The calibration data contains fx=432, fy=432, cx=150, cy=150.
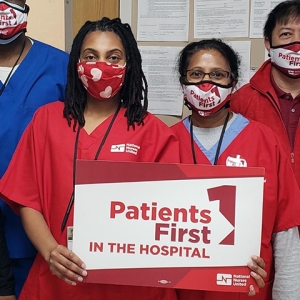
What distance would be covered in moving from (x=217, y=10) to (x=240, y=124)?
977 mm

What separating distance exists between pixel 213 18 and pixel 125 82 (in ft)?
3.21

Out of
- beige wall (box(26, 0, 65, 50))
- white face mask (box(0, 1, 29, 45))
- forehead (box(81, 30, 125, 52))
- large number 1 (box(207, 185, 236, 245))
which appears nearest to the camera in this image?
large number 1 (box(207, 185, 236, 245))

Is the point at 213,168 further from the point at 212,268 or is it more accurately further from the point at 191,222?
the point at 212,268

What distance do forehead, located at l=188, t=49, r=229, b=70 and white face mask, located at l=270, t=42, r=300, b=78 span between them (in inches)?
9.0

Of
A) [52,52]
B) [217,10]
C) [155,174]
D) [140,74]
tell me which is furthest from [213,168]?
[217,10]

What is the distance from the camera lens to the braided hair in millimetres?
1320

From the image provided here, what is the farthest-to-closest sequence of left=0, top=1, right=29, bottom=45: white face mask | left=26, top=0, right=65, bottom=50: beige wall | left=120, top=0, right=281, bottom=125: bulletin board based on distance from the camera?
left=26, top=0, right=65, bottom=50: beige wall
left=120, top=0, right=281, bottom=125: bulletin board
left=0, top=1, right=29, bottom=45: white face mask

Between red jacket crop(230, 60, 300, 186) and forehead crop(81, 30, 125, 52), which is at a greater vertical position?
forehead crop(81, 30, 125, 52)

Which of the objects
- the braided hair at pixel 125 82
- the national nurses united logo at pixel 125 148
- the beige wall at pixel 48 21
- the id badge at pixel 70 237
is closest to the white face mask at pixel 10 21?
the braided hair at pixel 125 82

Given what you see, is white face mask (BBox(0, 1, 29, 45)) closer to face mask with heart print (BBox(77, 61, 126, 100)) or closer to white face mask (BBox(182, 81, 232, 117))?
face mask with heart print (BBox(77, 61, 126, 100))

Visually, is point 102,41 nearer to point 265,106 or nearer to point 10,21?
point 10,21

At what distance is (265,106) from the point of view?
1.54 metres

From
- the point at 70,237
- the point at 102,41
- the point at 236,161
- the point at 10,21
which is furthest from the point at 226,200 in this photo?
the point at 10,21

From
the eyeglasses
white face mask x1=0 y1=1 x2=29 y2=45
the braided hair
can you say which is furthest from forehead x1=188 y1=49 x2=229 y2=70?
white face mask x1=0 y1=1 x2=29 y2=45
